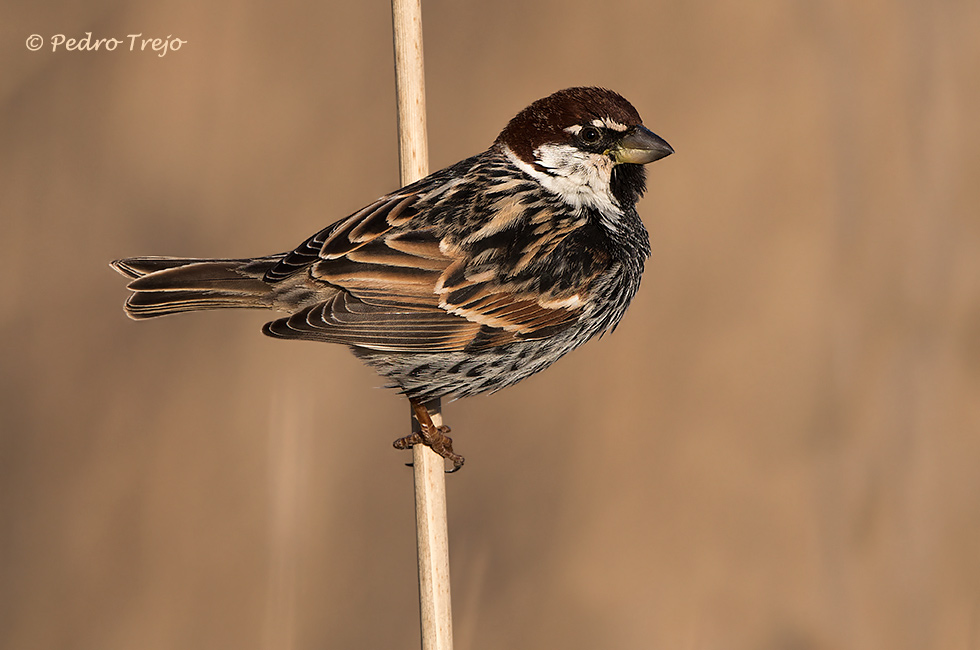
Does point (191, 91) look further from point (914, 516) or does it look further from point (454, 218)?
point (914, 516)

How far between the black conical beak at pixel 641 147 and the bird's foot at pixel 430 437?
3.37 feet

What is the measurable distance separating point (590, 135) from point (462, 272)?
60cm

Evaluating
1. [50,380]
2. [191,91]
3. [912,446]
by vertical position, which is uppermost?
[191,91]

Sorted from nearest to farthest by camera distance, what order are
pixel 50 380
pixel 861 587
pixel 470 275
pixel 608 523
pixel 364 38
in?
pixel 470 275
pixel 861 587
pixel 608 523
pixel 50 380
pixel 364 38

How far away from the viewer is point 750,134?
4203 millimetres

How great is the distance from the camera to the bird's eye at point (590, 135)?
3211 mm

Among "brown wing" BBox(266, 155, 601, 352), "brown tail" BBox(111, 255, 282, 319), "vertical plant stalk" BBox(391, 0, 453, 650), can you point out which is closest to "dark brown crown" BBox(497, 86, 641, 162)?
"brown wing" BBox(266, 155, 601, 352)

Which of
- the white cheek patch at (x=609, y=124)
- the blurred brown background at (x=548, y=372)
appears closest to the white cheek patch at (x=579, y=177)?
the white cheek patch at (x=609, y=124)

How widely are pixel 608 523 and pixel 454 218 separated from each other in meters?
1.50

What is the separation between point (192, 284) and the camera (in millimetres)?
3059

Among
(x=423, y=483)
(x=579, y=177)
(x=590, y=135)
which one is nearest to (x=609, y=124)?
(x=590, y=135)

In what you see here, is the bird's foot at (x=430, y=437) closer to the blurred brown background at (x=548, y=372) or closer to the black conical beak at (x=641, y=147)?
the blurred brown background at (x=548, y=372)

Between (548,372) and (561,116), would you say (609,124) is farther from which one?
(548,372)

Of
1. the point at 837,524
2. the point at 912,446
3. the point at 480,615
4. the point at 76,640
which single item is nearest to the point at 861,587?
the point at 837,524
